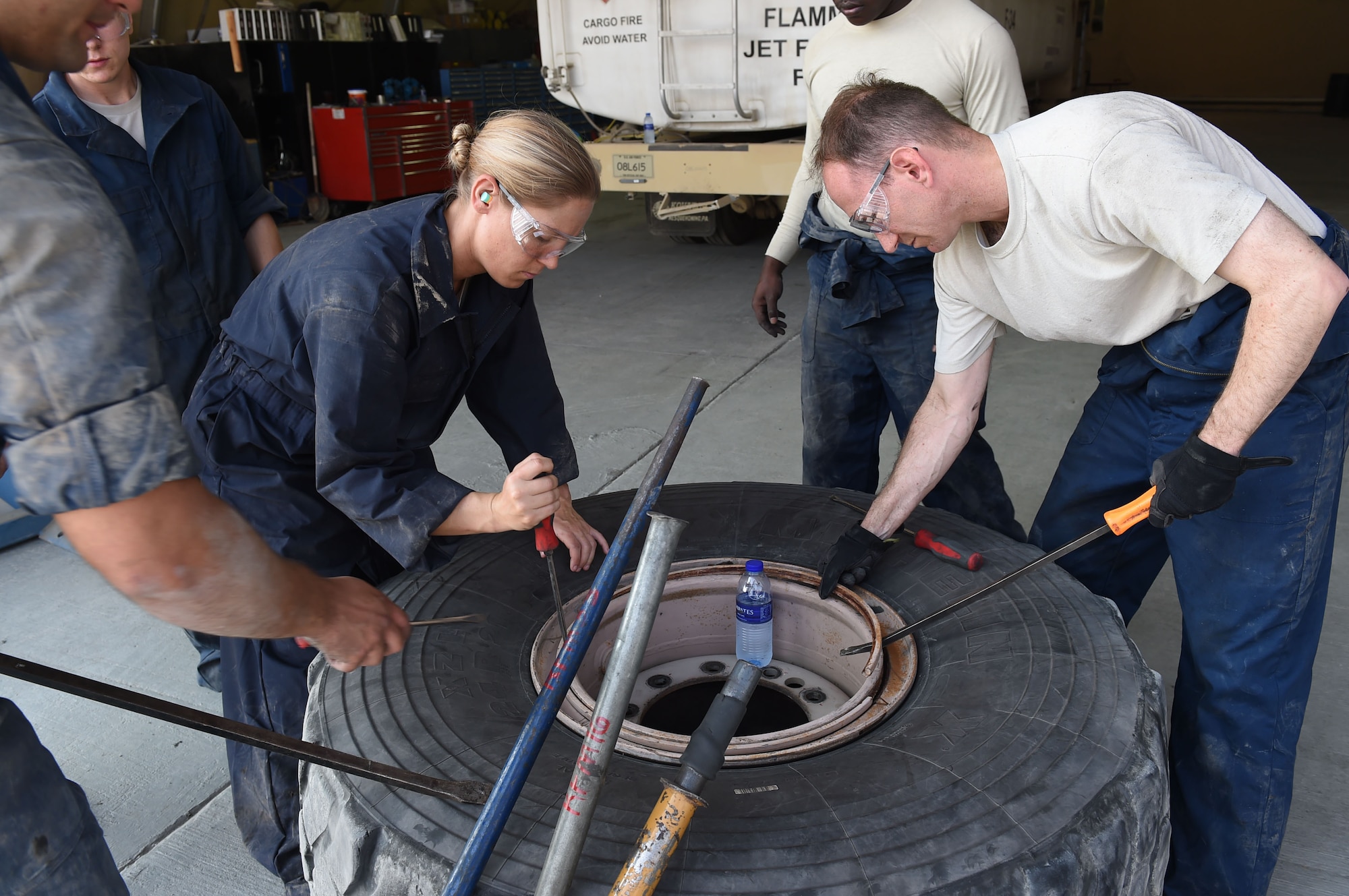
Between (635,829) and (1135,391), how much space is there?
44.0 inches

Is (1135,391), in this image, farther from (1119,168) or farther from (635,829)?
(635,829)

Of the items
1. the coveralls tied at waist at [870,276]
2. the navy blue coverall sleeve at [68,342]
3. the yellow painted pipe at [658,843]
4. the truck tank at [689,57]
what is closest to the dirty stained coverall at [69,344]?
the navy blue coverall sleeve at [68,342]

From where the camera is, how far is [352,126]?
7.15 meters

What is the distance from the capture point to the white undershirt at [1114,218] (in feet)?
4.15

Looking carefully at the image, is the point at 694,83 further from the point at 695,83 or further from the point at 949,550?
the point at 949,550

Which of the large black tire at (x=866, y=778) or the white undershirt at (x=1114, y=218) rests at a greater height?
the white undershirt at (x=1114, y=218)

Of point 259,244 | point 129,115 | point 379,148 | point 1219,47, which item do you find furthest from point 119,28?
point 1219,47

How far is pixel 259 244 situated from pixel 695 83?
321cm

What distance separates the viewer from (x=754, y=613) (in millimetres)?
1678

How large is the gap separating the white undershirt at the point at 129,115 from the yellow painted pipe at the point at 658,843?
182cm

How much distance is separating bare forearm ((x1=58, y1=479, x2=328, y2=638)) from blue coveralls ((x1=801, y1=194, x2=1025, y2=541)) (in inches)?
61.6

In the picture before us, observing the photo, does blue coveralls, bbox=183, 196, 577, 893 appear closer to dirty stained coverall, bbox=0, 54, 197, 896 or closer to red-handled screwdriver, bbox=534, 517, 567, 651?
red-handled screwdriver, bbox=534, 517, 567, 651

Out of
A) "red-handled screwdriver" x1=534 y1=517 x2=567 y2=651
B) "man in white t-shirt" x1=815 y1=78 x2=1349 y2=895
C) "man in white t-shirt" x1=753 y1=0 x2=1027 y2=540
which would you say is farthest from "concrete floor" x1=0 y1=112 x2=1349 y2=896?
"red-handled screwdriver" x1=534 y1=517 x2=567 y2=651

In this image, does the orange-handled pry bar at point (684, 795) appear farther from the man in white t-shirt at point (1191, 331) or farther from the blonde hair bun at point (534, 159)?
the blonde hair bun at point (534, 159)
